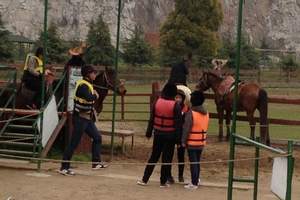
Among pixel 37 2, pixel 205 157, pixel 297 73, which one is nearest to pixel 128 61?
pixel 297 73

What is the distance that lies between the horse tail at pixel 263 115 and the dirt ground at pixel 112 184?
69.6 inches

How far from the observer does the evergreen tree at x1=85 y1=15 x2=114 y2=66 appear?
4488cm

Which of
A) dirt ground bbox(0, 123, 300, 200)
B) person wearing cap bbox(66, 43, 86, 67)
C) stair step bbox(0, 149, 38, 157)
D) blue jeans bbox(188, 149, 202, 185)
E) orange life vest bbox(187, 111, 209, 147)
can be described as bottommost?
dirt ground bbox(0, 123, 300, 200)

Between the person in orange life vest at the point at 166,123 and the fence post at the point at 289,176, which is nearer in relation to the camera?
the fence post at the point at 289,176

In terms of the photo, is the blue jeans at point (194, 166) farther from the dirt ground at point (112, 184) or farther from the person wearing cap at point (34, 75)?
the person wearing cap at point (34, 75)

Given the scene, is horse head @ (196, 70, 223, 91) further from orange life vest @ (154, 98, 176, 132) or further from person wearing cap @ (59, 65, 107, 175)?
orange life vest @ (154, 98, 176, 132)

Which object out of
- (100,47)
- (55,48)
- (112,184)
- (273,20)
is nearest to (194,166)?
(112,184)

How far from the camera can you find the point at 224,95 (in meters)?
17.1

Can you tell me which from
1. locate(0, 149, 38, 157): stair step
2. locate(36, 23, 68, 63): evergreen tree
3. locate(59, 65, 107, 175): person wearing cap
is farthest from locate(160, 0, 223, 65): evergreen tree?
locate(59, 65, 107, 175): person wearing cap

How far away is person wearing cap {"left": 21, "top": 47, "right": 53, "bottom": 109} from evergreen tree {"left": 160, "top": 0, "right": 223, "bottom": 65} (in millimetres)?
40654

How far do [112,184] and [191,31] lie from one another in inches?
1813

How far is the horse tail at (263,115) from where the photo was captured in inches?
590

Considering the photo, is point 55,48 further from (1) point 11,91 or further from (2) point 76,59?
(2) point 76,59

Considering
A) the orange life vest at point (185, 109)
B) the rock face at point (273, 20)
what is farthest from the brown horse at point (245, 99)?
the rock face at point (273, 20)
